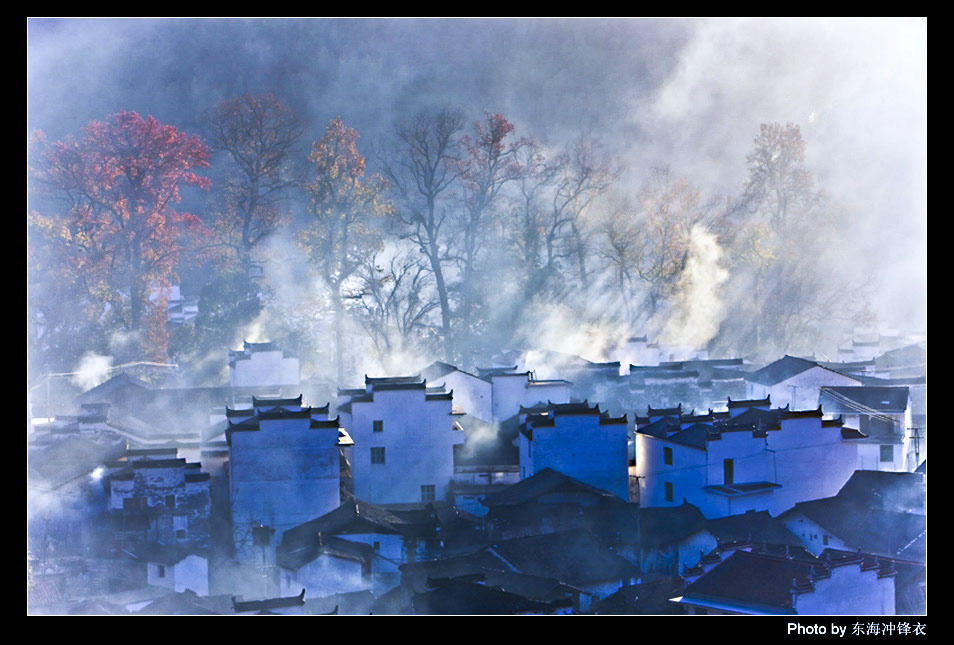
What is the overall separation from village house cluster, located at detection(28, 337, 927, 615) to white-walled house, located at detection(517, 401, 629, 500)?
29 millimetres

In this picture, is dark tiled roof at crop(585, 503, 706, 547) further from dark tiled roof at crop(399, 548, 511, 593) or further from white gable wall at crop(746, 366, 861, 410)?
white gable wall at crop(746, 366, 861, 410)

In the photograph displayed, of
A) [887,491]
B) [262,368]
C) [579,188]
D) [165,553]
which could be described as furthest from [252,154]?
[887,491]

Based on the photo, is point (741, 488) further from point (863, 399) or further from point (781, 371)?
point (781, 371)

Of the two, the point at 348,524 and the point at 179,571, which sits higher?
the point at 348,524

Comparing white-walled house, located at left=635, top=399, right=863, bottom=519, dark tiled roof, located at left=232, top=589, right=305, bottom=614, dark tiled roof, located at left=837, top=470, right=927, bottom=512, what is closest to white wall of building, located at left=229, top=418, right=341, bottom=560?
dark tiled roof, located at left=232, top=589, right=305, bottom=614

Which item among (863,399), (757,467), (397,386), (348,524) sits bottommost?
(348,524)

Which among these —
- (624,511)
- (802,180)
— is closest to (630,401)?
(624,511)

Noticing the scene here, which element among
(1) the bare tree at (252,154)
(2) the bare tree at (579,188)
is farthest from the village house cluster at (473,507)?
(2) the bare tree at (579,188)

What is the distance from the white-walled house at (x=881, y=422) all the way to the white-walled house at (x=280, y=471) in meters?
8.14

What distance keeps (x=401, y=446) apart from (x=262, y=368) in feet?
17.5

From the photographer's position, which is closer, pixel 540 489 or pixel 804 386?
pixel 540 489

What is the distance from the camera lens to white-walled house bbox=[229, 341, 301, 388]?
69.3 ft

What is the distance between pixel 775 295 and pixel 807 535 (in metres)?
15.7

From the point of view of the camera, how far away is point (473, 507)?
16.4 meters
